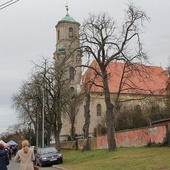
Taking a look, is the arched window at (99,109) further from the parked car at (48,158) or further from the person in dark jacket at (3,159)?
the person in dark jacket at (3,159)

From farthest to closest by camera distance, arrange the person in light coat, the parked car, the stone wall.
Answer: the stone wall
the parked car
the person in light coat

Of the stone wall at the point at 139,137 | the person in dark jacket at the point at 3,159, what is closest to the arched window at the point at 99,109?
the stone wall at the point at 139,137

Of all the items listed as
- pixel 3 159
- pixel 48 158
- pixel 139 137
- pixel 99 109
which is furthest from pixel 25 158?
pixel 99 109

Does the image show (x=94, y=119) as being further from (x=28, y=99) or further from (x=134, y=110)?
(x=28, y=99)

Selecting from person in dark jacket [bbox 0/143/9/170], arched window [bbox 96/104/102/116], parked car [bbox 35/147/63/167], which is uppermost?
arched window [bbox 96/104/102/116]

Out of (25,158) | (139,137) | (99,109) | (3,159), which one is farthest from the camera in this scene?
(99,109)

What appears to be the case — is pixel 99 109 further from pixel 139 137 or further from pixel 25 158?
pixel 25 158

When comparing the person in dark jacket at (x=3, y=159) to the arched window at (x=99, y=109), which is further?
the arched window at (x=99, y=109)

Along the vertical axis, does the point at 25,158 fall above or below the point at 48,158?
above

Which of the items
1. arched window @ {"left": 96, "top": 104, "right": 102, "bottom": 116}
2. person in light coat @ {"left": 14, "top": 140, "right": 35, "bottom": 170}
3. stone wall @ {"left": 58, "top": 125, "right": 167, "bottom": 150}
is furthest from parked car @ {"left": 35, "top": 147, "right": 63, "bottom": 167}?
arched window @ {"left": 96, "top": 104, "right": 102, "bottom": 116}

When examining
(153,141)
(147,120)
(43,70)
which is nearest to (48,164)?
(153,141)

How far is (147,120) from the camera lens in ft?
192

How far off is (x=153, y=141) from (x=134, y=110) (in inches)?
1254

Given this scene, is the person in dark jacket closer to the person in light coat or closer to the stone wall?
the person in light coat
